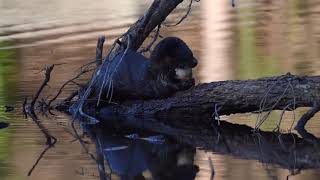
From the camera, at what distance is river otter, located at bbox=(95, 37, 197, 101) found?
30.1 ft

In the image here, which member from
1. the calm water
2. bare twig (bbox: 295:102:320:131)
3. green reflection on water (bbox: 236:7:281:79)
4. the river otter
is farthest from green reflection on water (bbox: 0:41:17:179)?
green reflection on water (bbox: 236:7:281:79)

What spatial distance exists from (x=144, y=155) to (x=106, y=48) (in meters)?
7.47

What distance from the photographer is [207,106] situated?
8.94 metres

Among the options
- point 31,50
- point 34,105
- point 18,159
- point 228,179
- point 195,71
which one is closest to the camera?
point 228,179

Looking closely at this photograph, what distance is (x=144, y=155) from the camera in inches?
305

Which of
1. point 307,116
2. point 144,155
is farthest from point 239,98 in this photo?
point 144,155

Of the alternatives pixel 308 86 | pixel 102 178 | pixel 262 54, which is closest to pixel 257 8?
pixel 262 54

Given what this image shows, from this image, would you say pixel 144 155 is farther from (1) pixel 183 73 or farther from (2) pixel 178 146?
(1) pixel 183 73

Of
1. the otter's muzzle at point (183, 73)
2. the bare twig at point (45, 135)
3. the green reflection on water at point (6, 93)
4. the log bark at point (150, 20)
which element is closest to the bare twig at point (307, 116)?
the otter's muzzle at point (183, 73)

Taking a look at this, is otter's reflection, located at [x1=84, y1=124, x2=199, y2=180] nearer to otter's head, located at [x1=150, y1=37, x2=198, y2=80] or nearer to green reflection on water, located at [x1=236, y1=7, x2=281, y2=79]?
otter's head, located at [x1=150, y1=37, x2=198, y2=80]

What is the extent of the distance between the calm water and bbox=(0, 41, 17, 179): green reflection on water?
0.01 meters

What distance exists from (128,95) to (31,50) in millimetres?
6017

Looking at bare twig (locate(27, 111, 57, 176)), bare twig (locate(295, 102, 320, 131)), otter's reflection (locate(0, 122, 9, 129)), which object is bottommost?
bare twig (locate(27, 111, 57, 176))

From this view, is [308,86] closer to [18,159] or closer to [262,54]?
[18,159]
